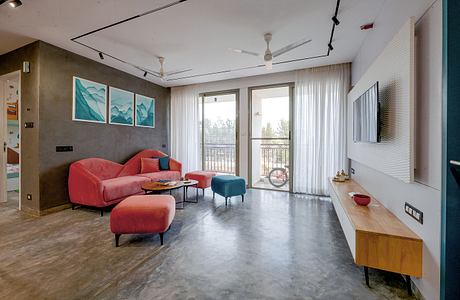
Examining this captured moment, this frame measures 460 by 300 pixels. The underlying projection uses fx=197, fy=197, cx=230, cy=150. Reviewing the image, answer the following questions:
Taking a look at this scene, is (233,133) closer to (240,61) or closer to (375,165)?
(240,61)

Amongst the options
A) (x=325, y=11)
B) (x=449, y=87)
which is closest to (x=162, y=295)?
(x=449, y=87)

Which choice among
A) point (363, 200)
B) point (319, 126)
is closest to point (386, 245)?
point (363, 200)

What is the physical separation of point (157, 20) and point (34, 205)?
3.44 m

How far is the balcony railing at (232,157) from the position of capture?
5230 mm

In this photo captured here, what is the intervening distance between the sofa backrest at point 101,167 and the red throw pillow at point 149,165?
0.45 meters

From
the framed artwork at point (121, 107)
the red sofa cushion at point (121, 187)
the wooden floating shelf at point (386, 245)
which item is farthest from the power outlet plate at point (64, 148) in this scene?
the wooden floating shelf at point (386, 245)

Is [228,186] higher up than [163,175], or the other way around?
[163,175]

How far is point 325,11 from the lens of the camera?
7.89 ft

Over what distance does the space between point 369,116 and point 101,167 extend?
4.42 meters

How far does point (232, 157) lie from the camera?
5930 millimetres

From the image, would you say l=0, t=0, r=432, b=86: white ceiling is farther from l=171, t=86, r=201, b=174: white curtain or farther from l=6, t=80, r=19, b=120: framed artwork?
l=171, t=86, r=201, b=174: white curtain

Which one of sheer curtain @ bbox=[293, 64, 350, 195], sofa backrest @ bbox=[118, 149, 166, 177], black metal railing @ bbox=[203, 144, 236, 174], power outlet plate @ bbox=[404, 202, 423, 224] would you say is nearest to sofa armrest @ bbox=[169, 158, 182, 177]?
sofa backrest @ bbox=[118, 149, 166, 177]

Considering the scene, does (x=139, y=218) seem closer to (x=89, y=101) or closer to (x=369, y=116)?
(x=369, y=116)

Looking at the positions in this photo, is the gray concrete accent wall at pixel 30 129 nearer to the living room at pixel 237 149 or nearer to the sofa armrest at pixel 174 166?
the living room at pixel 237 149
